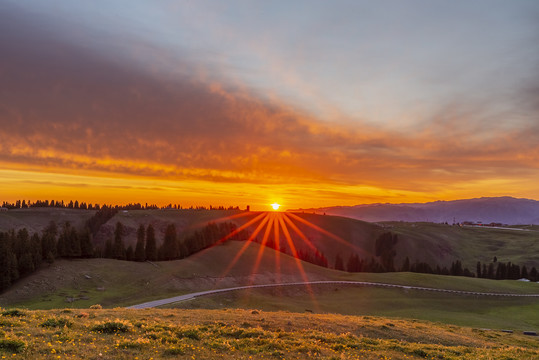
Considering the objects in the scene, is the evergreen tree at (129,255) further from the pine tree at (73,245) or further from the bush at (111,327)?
the bush at (111,327)

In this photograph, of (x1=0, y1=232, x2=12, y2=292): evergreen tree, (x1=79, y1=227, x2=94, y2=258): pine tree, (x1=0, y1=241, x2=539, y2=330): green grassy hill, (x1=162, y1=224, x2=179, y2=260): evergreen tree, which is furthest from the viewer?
(x1=162, y1=224, x2=179, y2=260): evergreen tree

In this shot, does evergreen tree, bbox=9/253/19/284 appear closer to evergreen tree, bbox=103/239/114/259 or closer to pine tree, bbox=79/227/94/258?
pine tree, bbox=79/227/94/258

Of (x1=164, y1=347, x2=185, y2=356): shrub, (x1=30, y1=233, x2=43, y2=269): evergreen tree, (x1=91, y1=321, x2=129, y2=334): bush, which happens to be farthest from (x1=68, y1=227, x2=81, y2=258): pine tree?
(x1=164, y1=347, x2=185, y2=356): shrub

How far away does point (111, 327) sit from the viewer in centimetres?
2186

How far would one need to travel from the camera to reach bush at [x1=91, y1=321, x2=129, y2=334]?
70.6 feet

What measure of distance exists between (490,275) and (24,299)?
222 metres

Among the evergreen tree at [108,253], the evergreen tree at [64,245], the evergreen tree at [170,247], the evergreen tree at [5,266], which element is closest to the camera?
A: the evergreen tree at [5,266]

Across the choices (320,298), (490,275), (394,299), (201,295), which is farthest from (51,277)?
(490,275)

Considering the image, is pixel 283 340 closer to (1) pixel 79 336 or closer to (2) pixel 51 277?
(1) pixel 79 336

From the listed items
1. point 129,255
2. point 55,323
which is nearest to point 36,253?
point 129,255

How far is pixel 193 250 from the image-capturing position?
15362cm

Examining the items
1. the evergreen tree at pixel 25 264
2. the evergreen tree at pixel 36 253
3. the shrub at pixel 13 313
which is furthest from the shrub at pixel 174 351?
the evergreen tree at pixel 36 253

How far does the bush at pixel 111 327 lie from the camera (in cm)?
2153

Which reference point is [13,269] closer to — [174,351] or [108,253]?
[108,253]
